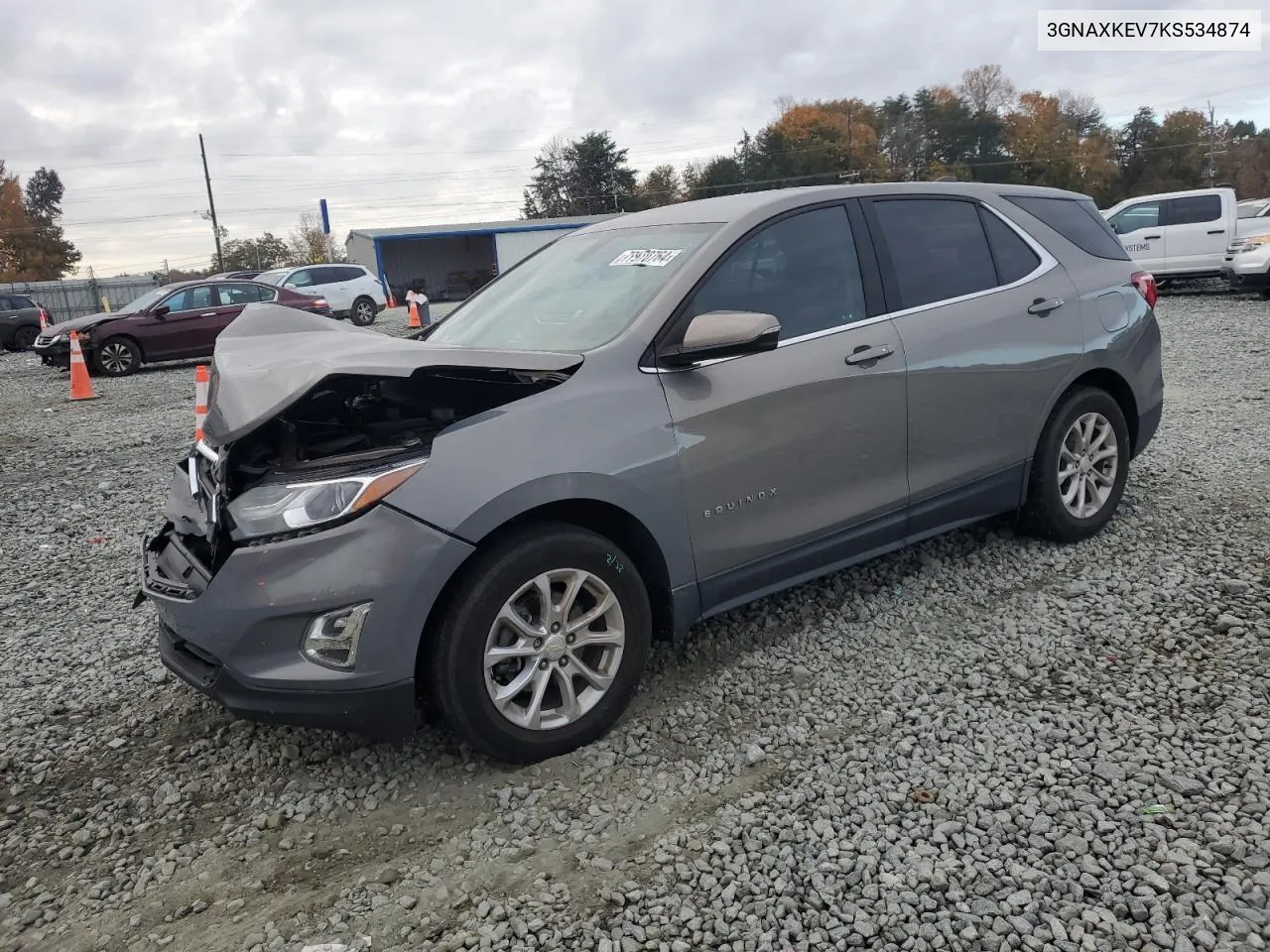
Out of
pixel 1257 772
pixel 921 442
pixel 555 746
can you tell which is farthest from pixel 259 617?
pixel 1257 772

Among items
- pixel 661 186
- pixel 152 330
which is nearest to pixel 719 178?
pixel 661 186

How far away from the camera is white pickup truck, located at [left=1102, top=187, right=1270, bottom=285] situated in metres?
16.2

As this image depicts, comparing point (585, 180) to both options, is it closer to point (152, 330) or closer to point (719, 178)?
point (719, 178)

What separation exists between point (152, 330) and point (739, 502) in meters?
15.6

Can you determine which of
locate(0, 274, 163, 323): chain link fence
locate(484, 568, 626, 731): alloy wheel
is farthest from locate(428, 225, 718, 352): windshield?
locate(0, 274, 163, 323): chain link fence

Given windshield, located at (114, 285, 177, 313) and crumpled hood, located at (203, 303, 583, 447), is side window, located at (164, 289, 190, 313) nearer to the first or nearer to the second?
windshield, located at (114, 285, 177, 313)

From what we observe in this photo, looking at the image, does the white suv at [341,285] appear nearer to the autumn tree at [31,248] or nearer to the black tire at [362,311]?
the black tire at [362,311]

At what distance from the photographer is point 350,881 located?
2592mm

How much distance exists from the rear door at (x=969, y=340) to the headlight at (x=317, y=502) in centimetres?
219

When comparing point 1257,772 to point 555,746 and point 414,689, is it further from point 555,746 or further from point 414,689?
point 414,689

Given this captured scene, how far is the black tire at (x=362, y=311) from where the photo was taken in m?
23.9

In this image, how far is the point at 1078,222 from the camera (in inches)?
190

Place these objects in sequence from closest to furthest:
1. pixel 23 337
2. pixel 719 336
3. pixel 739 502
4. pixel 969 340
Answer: pixel 719 336, pixel 739 502, pixel 969 340, pixel 23 337

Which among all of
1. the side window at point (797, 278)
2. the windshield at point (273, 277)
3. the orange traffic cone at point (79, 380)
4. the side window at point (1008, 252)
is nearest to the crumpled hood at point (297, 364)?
the side window at point (797, 278)
